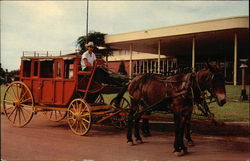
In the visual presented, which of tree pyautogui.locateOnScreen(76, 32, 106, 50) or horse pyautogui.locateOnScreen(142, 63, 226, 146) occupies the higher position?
tree pyautogui.locateOnScreen(76, 32, 106, 50)

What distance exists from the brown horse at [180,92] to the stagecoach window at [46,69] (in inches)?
127

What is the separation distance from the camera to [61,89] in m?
6.77

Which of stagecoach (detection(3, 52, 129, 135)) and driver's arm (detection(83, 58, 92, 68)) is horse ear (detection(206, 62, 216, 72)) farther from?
driver's arm (detection(83, 58, 92, 68))

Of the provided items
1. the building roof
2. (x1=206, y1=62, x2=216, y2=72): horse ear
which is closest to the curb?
(x1=206, y1=62, x2=216, y2=72): horse ear

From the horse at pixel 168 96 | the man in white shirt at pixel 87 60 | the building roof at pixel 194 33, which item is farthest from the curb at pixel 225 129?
the building roof at pixel 194 33

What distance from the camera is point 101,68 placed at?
21.7 ft

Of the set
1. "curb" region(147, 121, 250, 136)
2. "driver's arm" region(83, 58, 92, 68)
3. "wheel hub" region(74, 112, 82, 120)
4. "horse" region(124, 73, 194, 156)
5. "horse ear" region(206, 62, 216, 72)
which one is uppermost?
"driver's arm" region(83, 58, 92, 68)

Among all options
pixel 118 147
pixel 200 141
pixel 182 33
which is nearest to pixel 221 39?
pixel 182 33

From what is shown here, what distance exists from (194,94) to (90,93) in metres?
3.24

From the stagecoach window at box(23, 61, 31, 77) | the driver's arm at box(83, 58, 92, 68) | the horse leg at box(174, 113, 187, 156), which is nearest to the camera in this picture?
the horse leg at box(174, 113, 187, 156)

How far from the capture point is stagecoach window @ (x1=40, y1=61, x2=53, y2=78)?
23.7ft

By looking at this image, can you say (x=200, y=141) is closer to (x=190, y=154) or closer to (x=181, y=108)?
(x=190, y=154)

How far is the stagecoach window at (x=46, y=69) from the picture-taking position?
723cm

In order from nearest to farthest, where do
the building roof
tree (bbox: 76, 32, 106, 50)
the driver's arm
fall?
the driver's arm < the building roof < tree (bbox: 76, 32, 106, 50)
